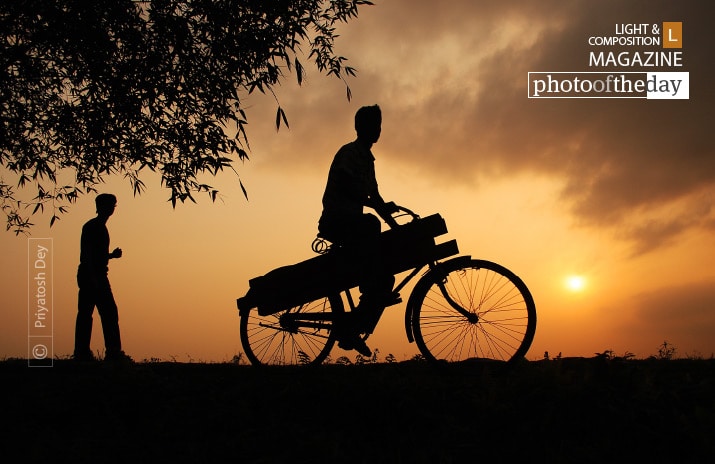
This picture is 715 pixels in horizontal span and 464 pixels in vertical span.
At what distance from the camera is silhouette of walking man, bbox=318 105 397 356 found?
22.6 feet

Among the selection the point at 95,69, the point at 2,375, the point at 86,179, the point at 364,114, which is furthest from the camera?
the point at 86,179

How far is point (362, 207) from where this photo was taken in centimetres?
699

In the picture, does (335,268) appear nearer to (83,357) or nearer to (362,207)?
(362,207)

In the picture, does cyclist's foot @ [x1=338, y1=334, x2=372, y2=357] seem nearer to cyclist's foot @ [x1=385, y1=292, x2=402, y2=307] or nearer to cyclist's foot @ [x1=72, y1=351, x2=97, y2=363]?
cyclist's foot @ [x1=385, y1=292, x2=402, y2=307]

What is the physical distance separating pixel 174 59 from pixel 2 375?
5.28 metres

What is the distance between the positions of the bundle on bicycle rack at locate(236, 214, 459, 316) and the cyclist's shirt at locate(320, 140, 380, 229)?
17.7 inches

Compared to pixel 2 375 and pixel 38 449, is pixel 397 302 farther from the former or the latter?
pixel 2 375

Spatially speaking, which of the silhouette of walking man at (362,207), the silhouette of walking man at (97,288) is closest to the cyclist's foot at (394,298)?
the silhouette of walking man at (362,207)

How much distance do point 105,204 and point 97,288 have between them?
1.36 metres

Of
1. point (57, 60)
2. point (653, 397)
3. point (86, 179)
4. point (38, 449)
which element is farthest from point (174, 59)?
point (653, 397)

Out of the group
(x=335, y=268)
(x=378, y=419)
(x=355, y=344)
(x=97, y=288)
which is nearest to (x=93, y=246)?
(x=97, y=288)

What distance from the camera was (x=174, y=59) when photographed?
10.1m

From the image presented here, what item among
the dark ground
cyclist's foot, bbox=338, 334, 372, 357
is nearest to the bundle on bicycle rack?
cyclist's foot, bbox=338, 334, 372, 357

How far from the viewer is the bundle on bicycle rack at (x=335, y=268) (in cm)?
698
